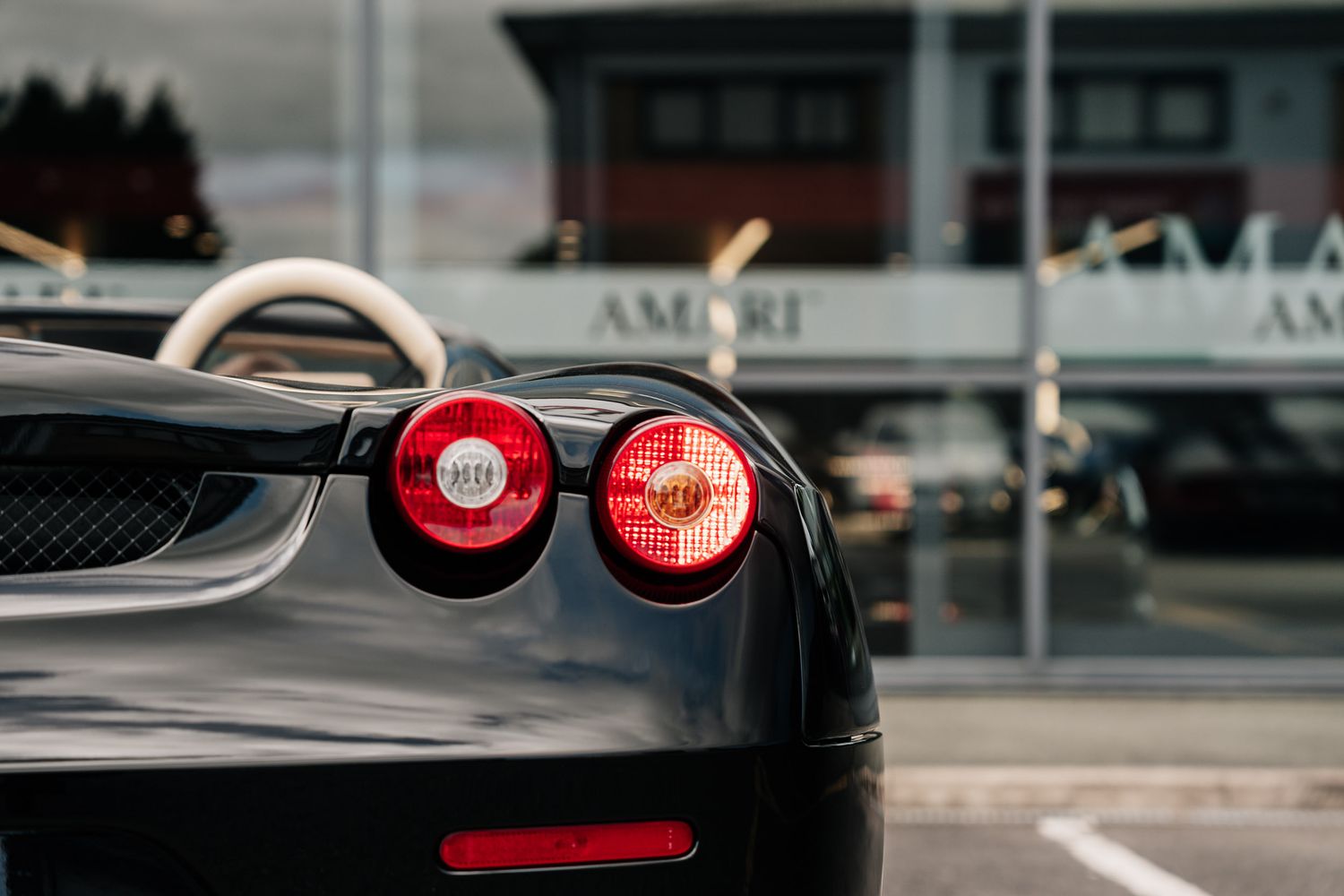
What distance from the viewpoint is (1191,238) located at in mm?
7816

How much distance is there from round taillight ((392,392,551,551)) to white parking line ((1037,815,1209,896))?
10.8ft

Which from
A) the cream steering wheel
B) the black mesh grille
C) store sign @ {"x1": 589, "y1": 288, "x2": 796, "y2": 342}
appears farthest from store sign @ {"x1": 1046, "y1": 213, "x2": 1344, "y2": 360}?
the black mesh grille

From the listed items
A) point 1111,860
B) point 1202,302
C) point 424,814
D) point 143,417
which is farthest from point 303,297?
point 1202,302

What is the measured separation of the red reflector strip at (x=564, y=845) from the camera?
51.5 inches

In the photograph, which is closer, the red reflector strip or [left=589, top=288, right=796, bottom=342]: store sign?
the red reflector strip

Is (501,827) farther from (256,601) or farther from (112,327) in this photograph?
(112,327)

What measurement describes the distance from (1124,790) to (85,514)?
469cm

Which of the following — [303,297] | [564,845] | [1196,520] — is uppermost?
[303,297]

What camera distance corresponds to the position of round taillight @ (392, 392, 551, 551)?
1.39 m

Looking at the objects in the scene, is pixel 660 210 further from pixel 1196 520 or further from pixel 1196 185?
pixel 1196 520

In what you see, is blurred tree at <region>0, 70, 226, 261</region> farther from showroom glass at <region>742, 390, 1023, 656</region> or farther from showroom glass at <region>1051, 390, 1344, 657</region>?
showroom glass at <region>1051, 390, 1344, 657</region>

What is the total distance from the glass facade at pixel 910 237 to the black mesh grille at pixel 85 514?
634 centimetres

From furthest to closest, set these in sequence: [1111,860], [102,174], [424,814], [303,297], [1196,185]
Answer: [1196,185]
[102,174]
[1111,860]
[303,297]
[424,814]

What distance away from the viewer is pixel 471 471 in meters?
1.40
